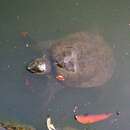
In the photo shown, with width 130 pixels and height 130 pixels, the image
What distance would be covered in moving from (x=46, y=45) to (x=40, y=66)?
27cm

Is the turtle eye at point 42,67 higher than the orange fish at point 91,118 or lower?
higher

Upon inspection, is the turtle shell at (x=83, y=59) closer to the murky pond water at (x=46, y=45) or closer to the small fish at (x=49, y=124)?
the murky pond water at (x=46, y=45)

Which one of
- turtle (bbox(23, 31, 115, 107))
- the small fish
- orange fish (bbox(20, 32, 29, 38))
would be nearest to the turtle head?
turtle (bbox(23, 31, 115, 107))

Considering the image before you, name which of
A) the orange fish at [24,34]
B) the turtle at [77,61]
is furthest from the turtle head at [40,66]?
the orange fish at [24,34]

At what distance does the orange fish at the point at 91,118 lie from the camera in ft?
12.4

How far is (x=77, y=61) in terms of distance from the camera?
155 inches

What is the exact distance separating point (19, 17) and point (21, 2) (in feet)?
0.58

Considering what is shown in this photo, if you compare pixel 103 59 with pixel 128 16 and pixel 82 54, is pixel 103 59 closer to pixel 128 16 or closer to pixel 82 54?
pixel 82 54

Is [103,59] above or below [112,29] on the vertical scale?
below

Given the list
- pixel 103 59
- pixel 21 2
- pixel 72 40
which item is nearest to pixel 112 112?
pixel 103 59

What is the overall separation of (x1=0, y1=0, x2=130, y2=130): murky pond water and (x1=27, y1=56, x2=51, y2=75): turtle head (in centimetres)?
6

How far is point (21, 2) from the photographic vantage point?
4223mm

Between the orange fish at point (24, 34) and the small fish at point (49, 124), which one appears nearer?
the small fish at point (49, 124)

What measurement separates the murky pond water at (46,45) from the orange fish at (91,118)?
0.05 metres
